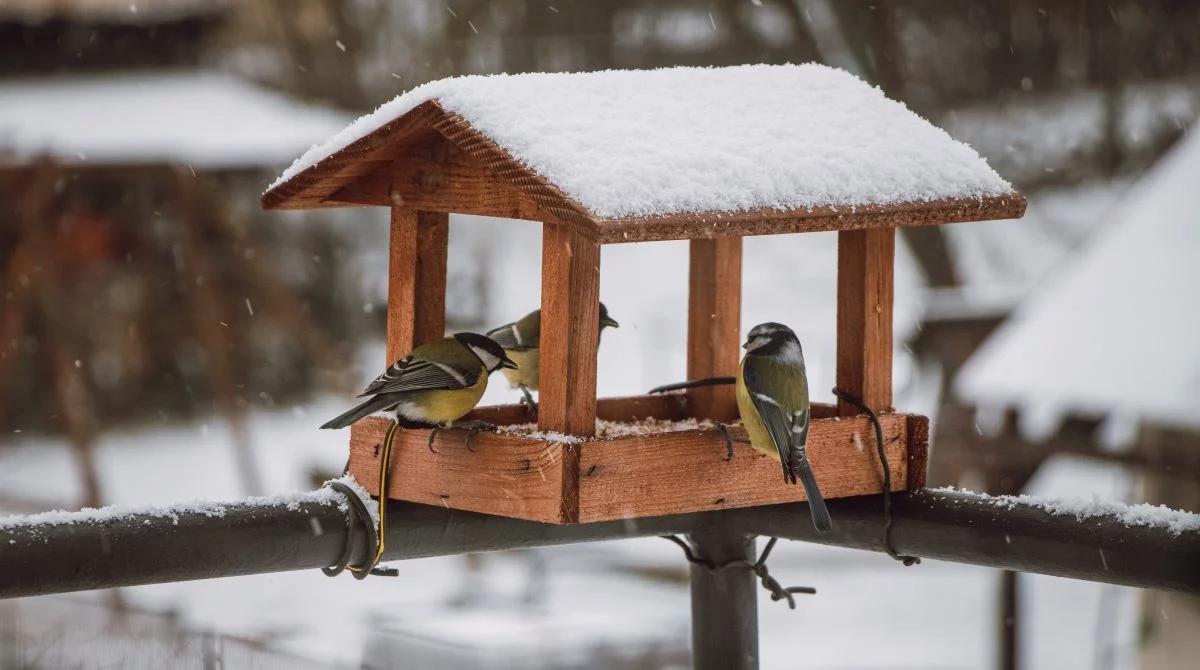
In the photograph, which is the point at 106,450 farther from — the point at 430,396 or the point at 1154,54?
the point at 430,396

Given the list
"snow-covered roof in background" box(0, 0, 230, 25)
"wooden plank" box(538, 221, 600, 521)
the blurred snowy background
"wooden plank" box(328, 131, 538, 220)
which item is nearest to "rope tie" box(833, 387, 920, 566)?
"wooden plank" box(538, 221, 600, 521)

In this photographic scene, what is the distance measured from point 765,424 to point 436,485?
0.67 m

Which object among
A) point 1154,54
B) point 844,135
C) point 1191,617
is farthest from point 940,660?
point 844,135

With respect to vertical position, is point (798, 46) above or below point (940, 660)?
above

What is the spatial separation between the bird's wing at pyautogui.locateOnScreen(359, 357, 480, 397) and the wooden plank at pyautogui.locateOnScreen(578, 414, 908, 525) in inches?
16.3

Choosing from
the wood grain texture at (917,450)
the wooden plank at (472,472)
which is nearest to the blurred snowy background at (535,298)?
the wooden plank at (472,472)

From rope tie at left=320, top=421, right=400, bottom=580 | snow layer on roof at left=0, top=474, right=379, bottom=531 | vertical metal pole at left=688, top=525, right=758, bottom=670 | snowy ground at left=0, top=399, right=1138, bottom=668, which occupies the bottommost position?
snowy ground at left=0, top=399, right=1138, bottom=668

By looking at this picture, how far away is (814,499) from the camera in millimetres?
2746

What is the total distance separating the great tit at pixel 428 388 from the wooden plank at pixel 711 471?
1.38 ft

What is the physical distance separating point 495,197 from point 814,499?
0.87m

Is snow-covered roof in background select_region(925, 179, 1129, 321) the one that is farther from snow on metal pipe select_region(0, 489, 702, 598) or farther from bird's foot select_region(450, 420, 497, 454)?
snow on metal pipe select_region(0, 489, 702, 598)

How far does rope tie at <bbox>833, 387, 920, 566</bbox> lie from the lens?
278cm

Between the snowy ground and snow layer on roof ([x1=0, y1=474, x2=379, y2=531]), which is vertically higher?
snow layer on roof ([x1=0, y1=474, x2=379, y2=531])

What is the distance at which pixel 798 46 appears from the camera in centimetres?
901
